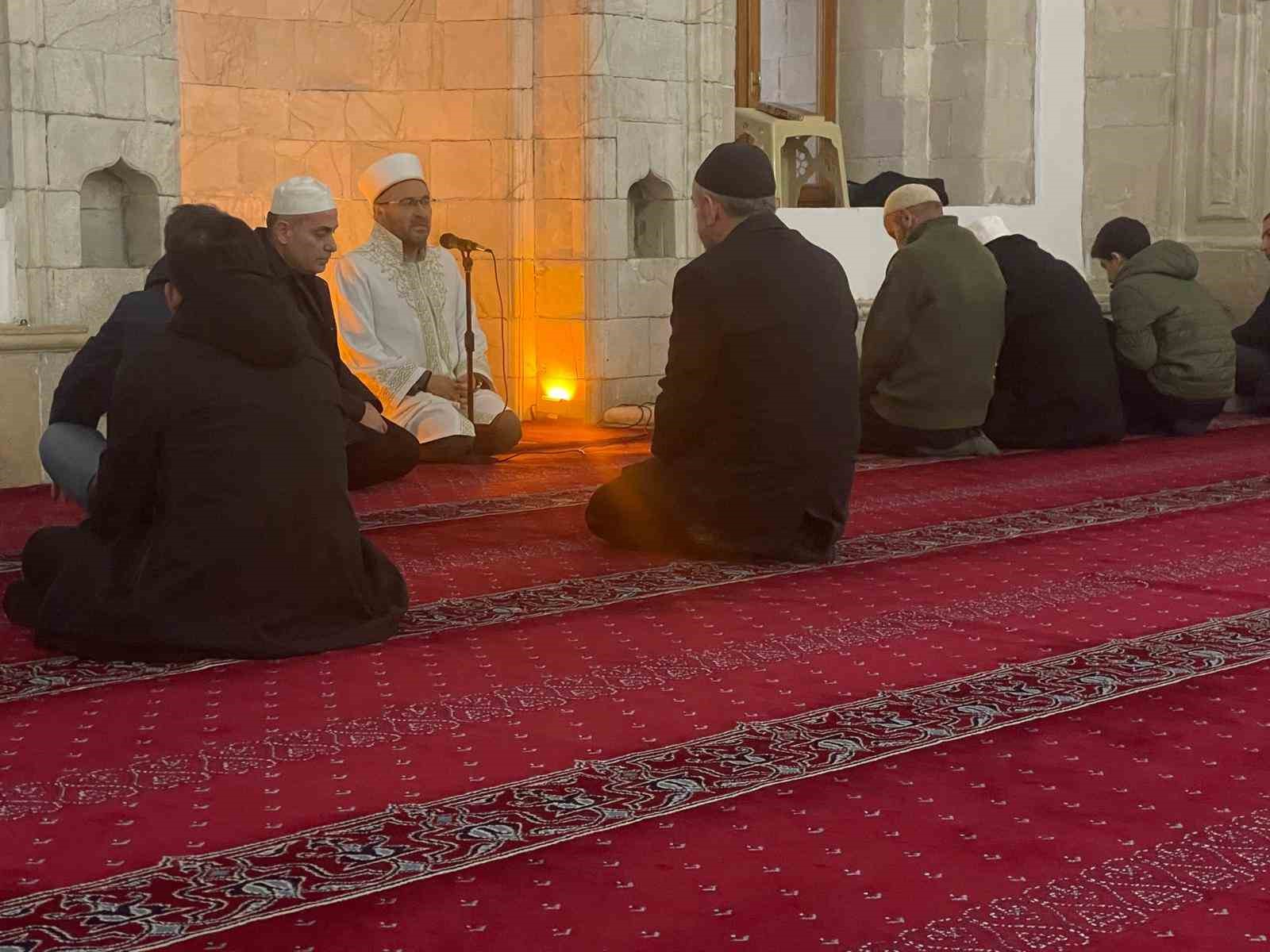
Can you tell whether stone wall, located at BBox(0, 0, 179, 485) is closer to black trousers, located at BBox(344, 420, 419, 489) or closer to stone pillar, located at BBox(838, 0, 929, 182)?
black trousers, located at BBox(344, 420, 419, 489)

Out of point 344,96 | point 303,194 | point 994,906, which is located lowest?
point 994,906

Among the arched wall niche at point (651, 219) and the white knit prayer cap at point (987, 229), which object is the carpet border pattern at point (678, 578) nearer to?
the white knit prayer cap at point (987, 229)

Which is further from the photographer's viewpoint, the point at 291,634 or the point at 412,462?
the point at 412,462

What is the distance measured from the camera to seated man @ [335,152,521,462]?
6281 mm

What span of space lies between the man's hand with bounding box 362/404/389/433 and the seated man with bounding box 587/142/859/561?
1229mm

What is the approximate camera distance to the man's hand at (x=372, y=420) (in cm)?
533

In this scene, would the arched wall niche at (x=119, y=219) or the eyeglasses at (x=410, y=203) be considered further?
the eyeglasses at (x=410, y=203)

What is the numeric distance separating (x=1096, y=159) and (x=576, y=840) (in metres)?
8.09

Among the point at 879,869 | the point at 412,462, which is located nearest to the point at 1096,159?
the point at 412,462

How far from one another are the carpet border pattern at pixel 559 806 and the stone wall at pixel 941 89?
6272mm

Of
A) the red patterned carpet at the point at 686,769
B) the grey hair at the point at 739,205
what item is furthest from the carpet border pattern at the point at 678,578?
the grey hair at the point at 739,205

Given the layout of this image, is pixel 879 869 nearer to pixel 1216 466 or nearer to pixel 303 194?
pixel 303 194

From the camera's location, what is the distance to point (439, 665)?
3.31 m

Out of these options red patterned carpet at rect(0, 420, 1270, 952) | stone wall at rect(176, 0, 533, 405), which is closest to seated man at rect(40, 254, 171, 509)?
red patterned carpet at rect(0, 420, 1270, 952)
